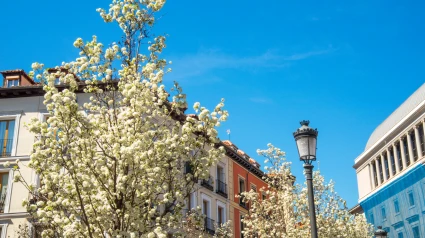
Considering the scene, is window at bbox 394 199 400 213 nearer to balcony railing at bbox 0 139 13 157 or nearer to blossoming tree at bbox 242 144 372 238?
blossoming tree at bbox 242 144 372 238

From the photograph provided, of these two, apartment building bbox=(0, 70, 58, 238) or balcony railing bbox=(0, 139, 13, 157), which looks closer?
apartment building bbox=(0, 70, 58, 238)

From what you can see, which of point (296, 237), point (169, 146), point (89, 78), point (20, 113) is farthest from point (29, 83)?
point (169, 146)

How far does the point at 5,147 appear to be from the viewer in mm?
28734

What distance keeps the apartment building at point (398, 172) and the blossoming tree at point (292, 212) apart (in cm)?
1743

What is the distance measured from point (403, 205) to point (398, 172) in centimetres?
314

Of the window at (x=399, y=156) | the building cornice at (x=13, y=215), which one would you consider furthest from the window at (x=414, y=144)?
the building cornice at (x=13, y=215)

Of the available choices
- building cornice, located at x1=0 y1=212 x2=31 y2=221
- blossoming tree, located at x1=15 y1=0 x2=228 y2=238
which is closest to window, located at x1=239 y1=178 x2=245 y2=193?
building cornice, located at x1=0 y1=212 x2=31 y2=221

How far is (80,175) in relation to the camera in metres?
11.1

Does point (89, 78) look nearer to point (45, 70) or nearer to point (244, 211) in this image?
point (45, 70)

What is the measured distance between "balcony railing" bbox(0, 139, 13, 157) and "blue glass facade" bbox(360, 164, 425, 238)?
30.9 metres

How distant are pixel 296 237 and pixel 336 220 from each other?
270cm

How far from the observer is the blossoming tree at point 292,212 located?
24.3 metres

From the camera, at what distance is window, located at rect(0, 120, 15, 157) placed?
28.6 metres

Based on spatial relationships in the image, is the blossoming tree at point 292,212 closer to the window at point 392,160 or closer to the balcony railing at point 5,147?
the balcony railing at point 5,147
